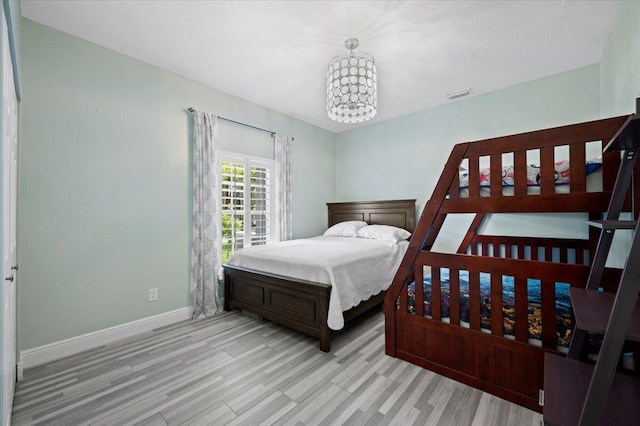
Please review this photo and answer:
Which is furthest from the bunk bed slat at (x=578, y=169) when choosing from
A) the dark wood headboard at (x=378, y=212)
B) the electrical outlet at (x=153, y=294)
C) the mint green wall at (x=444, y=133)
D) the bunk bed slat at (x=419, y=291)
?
the electrical outlet at (x=153, y=294)

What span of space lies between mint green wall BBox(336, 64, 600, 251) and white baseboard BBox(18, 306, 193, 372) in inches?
129

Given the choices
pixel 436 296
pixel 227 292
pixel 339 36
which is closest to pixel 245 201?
pixel 227 292

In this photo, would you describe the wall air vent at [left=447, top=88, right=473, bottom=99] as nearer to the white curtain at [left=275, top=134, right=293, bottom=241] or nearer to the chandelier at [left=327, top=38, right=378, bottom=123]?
the chandelier at [left=327, top=38, right=378, bottom=123]

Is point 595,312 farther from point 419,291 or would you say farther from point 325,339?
point 325,339

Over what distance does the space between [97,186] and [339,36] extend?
2539mm

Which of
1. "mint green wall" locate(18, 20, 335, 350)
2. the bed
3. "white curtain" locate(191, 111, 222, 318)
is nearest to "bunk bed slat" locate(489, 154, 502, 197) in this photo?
the bed

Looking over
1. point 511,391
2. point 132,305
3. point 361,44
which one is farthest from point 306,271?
point 361,44

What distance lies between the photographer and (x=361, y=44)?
96.4 inches

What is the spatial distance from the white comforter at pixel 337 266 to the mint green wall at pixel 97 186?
0.93m

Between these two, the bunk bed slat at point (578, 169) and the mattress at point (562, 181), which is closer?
the bunk bed slat at point (578, 169)

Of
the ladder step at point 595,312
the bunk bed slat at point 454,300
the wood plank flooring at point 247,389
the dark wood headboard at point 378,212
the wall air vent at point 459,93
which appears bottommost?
the wood plank flooring at point 247,389

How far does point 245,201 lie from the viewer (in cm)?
364

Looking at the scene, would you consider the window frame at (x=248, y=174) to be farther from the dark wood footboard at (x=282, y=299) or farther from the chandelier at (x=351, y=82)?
the chandelier at (x=351, y=82)

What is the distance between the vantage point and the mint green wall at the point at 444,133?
2.94 metres
